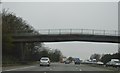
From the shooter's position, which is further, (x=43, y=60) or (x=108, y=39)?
(x=108, y=39)

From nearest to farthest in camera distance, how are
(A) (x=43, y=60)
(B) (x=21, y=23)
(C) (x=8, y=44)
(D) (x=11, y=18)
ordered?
1. (A) (x=43, y=60)
2. (C) (x=8, y=44)
3. (D) (x=11, y=18)
4. (B) (x=21, y=23)

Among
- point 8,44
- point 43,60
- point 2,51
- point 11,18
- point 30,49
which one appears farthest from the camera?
point 30,49

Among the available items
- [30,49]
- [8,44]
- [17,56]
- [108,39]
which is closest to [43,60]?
[8,44]

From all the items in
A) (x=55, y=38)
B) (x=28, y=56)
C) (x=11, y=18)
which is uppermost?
(x=11, y=18)

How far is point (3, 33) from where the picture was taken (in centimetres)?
6562

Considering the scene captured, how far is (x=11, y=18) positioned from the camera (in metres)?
82.7

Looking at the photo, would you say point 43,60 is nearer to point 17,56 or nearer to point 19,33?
point 19,33

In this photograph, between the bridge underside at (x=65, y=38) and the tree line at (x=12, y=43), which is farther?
the bridge underside at (x=65, y=38)

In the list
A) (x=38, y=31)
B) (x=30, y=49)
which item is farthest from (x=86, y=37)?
(x=30, y=49)

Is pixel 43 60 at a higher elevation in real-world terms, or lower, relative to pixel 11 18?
lower

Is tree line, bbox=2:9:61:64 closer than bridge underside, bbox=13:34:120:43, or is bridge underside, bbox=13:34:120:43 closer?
tree line, bbox=2:9:61:64

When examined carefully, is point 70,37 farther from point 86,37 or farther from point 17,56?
point 17,56

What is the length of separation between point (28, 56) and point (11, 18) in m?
30.5

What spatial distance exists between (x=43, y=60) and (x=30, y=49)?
45181mm
